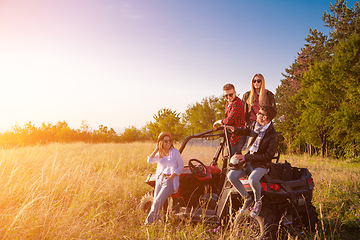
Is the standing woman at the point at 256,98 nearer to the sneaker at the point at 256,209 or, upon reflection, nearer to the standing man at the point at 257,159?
the standing man at the point at 257,159

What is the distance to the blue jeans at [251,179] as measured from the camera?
3.14 m

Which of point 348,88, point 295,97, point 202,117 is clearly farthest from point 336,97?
point 202,117

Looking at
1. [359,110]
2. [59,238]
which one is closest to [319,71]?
[359,110]

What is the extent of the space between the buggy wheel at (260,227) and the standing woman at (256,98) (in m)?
1.95

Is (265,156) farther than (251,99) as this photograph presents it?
No

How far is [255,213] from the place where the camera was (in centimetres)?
310

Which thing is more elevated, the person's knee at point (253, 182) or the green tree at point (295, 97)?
Answer: the green tree at point (295, 97)

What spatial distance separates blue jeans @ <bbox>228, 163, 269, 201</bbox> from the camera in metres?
3.14

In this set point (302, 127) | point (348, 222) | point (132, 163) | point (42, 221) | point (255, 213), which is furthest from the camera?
point (302, 127)

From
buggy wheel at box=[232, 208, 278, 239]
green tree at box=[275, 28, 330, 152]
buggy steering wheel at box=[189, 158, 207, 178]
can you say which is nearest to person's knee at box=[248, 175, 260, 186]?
buggy wheel at box=[232, 208, 278, 239]

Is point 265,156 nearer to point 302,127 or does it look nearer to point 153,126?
point 302,127

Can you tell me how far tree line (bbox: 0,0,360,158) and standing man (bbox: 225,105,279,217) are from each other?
11.7 meters

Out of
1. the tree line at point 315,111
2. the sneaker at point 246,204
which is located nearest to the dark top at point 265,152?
the sneaker at point 246,204

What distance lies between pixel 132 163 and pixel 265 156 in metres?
7.16
